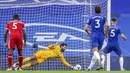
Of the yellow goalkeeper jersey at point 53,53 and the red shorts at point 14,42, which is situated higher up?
the red shorts at point 14,42

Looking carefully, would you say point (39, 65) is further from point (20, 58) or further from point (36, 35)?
point (20, 58)

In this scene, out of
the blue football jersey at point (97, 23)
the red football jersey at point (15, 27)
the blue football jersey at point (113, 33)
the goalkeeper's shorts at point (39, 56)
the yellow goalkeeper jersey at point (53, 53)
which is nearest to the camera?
the blue football jersey at point (97, 23)

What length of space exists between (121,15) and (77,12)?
3.06m

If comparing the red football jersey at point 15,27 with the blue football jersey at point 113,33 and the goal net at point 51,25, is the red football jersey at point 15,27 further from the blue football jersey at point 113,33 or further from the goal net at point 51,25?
the goal net at point 51,25

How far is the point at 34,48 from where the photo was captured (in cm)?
2081

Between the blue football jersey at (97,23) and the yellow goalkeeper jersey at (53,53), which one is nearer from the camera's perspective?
the blue football jersey at (97,23)

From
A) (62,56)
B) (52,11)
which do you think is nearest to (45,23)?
(52,11)

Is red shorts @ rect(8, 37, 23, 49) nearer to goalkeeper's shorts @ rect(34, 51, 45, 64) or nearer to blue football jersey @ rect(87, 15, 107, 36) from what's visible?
blue football jersey @ rect(87, 15, 107, 36)

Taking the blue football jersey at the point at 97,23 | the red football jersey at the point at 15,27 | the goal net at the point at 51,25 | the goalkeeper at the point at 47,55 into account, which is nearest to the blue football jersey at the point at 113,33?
the blue football jersey at the point at 97,23

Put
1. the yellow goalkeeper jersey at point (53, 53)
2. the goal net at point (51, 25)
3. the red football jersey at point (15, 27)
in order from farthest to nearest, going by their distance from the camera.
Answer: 1. the goal net at point (51, 25)
2. the yellow goalkeeper jersey at point (53, 53)
3. the red football jersey at point (15, 27)

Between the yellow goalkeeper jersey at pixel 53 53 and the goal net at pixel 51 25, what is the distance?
38.2 inches

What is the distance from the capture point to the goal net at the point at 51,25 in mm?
20375

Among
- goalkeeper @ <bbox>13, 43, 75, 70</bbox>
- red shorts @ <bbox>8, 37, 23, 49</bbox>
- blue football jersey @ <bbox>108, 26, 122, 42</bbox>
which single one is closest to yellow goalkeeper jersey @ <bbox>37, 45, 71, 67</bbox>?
goalkeeper @ <bbox>13, 43, 75, 70</bbox>

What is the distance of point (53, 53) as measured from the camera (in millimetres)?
19688
